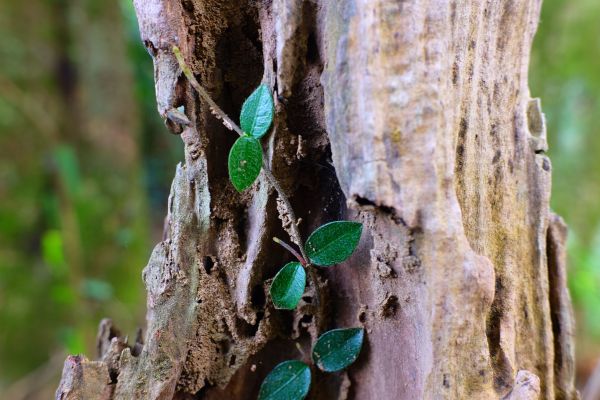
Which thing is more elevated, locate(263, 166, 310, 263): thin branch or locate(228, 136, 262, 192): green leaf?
locate(228, 136, 262, 192): green leaf

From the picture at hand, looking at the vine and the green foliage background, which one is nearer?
the vine

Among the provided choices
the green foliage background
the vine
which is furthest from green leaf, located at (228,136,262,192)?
the green foliage background

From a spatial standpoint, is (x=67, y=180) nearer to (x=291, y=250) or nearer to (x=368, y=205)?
(x=291, y=250)

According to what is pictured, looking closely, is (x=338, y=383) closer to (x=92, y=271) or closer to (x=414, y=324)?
(x=414, y=324)

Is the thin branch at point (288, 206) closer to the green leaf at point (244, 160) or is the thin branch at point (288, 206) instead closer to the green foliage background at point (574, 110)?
the green leaf at point (244, 160)

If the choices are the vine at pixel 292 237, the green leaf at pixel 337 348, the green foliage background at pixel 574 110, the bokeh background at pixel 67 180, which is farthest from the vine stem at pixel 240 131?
the green foliage background at pixel 574 110

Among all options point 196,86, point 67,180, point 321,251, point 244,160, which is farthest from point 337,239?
point 67,180

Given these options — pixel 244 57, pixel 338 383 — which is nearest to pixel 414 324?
pixel 338 383

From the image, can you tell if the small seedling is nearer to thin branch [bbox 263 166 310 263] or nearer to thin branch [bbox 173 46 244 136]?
thin branch [bbox 263 166 310 263]
